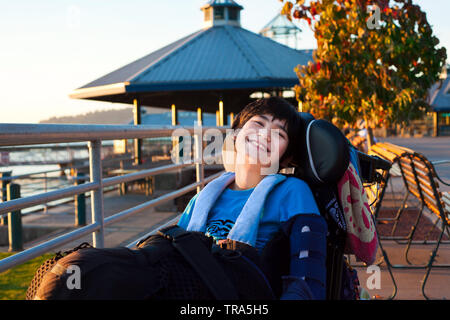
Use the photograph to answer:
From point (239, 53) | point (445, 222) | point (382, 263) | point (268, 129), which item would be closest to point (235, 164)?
point (268, 129)

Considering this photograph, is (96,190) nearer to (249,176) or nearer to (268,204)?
(249,176)

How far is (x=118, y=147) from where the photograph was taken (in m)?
37.4

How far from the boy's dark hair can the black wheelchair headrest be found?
0.07 metres

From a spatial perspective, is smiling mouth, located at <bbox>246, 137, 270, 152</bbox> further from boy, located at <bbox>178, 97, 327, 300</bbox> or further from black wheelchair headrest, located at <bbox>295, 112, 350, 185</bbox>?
black wheelchair headrest, located at <bbox>295, 112, 350, 185</bbox>

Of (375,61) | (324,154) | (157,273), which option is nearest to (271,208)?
(324,154)

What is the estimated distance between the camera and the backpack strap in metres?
1.24

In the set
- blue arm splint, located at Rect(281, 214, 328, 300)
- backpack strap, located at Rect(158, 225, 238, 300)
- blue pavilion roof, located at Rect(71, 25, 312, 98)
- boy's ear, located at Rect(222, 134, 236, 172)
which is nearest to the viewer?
backpack strap, located at Rect(158, 225, 238, 300)

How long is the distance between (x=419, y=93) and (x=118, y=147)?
33.4 meters

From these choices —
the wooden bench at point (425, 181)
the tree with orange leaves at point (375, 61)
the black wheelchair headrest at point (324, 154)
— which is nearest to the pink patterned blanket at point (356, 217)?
the black wheelchair headrest at point (324, 154)

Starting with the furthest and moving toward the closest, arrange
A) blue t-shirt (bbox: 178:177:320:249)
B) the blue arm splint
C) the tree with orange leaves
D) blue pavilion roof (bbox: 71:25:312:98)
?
1. blue pavilion roof (bbox: 71:25:312:98)
2. the tree with orange leaves
3. blue t-shirt (bbox: 178:177:320:249)
4. the blue arm splint

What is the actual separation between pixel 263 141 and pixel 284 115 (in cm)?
16

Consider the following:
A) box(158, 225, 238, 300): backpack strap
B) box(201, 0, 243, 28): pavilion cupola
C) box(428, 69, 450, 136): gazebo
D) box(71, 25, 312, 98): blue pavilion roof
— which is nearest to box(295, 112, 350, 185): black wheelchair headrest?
box(158, 225, 238, 300): backpack strap

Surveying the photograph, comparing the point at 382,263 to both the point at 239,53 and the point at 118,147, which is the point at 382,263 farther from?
the point at 118,147

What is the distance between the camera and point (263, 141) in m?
1.99
